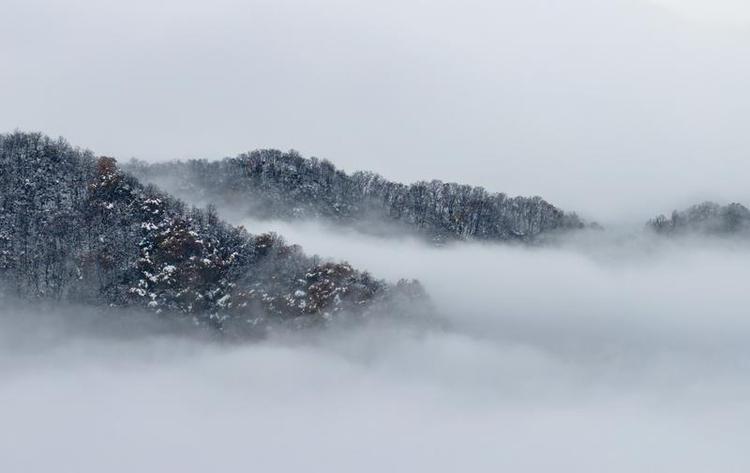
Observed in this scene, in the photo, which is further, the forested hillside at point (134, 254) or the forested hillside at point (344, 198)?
the forested hillside at point (344, 198)

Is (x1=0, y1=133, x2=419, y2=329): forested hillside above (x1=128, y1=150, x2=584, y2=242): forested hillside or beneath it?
beneath

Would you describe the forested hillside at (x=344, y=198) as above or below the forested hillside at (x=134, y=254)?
above

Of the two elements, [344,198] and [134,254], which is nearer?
[134,254]

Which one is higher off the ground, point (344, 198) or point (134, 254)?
point (344, 198)

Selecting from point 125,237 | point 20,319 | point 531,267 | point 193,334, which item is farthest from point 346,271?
point 531,267

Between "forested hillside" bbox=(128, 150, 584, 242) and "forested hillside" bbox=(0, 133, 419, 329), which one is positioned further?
"forested hillside" bbox=(128, 150, 584, 242)
